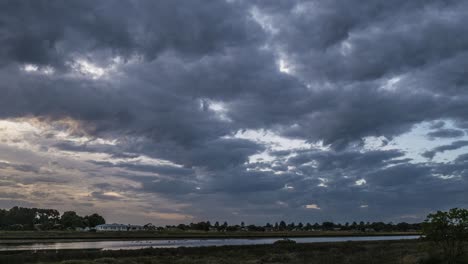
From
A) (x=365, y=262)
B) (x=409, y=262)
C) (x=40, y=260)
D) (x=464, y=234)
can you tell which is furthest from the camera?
(x=40, y=260)

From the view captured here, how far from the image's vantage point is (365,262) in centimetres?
4100

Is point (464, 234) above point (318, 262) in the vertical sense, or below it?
above

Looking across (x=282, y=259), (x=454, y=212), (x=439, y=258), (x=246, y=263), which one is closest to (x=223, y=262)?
(x=246, y=263)

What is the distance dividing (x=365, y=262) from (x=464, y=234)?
44.6 ft

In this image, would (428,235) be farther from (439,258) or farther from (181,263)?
(181,263)

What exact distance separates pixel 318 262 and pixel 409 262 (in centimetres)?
1002

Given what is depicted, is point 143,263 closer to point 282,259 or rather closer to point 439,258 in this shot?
point 282,259

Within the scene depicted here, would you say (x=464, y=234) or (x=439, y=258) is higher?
(x=464, y=234)

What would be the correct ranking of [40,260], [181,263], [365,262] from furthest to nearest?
[40,260]
[181,263]
[365,262]

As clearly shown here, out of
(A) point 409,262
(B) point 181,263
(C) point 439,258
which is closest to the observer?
(C) point 439,258

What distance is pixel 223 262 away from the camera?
46312 millimetres

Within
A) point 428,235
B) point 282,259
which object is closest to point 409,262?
point 428,235

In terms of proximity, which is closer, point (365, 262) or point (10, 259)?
point (365, 262)

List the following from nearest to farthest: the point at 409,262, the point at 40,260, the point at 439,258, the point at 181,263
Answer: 1. the point at 439,258
2. the point at 409,262
3. the point at 181,263
4. the point at 40,260
